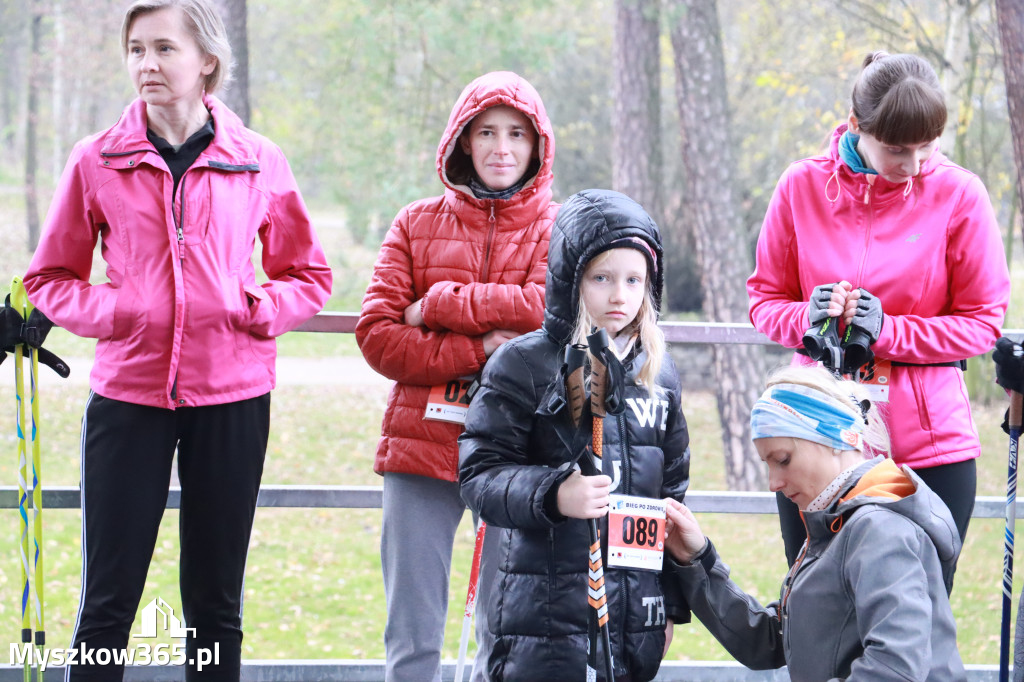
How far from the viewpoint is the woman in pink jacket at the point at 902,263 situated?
2699mm

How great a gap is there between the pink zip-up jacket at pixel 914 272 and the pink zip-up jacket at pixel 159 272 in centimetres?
144

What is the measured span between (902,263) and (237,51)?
670 cm

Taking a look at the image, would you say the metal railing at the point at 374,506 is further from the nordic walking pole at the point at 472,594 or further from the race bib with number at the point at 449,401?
the race bib with number at the point at 449,401

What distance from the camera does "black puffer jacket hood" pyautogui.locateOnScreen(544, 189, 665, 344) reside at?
2301 mm

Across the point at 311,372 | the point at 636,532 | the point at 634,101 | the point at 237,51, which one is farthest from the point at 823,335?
the point at 311,372

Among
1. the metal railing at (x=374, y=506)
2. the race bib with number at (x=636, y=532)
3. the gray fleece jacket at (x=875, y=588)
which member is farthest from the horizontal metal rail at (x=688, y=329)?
the gray fleece jacket at (x=875, y=588)

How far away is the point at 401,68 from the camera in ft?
50.0

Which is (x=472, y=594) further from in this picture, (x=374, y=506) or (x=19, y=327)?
(x=19, y=327)

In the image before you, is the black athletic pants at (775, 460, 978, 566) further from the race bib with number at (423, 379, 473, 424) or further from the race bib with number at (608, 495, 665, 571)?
the race bib with number at (423, 379, 473, 424)

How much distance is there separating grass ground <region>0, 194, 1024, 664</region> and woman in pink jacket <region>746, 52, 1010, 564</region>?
148 inches

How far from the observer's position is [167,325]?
9.11ft

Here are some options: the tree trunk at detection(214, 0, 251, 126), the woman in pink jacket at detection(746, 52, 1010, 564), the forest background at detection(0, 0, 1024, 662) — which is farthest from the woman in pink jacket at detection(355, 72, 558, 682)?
the tree trunk at detection(214, 0, 251, 126)

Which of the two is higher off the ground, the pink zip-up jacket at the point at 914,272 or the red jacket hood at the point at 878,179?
the red jacket hood at the point at 878,179

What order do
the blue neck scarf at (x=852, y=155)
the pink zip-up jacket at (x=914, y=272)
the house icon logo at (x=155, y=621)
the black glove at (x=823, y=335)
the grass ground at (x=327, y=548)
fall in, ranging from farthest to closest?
the grass ground at (x=327, y=548) → the house icon logo at (x=155, y=621) → the blue neck scarf at (x=852, y=155) → the pink zip-up jacket at (x=914, y=272) → the black glove at (x=823, y=335)
